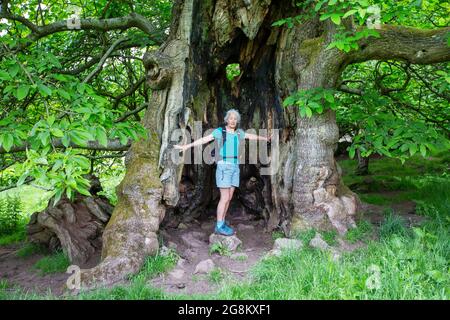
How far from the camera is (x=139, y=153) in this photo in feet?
18.6

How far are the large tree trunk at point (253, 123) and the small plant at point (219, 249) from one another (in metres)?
0.76

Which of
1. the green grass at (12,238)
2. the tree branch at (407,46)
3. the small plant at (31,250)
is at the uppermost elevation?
the tree branch at (407,46)

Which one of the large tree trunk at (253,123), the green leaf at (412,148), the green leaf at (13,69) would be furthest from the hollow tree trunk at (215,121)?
the green leaf at (13,69)

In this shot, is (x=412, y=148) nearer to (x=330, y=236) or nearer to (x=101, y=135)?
(x=330, y=236)

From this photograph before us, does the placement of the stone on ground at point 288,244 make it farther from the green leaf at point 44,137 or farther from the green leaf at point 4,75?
the green leaf at point 4,75

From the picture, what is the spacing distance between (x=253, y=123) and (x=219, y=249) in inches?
91.3

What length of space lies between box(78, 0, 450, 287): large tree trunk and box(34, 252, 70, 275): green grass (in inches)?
39.5

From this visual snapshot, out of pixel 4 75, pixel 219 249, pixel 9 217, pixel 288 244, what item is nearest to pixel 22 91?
pixel 4 75

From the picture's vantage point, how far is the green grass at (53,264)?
562 centimetres

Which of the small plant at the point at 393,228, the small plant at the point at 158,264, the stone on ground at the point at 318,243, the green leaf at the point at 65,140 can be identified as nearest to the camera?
the green leaf at the point at 65,140

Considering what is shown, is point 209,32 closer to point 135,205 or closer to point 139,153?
point 139,153

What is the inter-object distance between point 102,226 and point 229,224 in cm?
197
